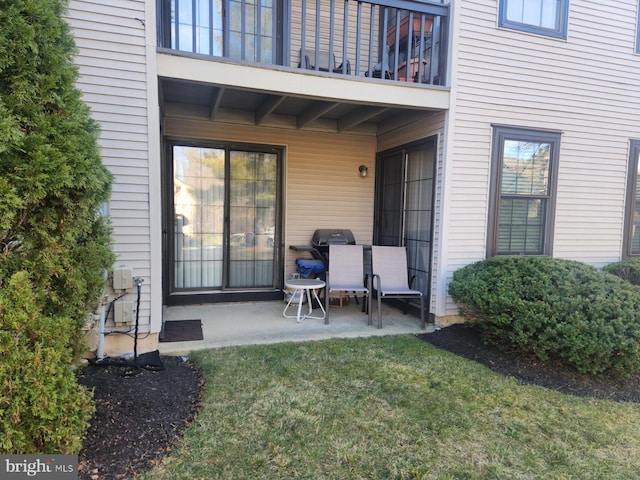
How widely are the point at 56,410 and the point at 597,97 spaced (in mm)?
6397

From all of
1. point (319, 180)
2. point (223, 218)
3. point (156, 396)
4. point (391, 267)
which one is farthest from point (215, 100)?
point (156, 396)

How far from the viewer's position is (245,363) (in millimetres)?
3350

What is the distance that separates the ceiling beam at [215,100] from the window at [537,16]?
334 centimetres

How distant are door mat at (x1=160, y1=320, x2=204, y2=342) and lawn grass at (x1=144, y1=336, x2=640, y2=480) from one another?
0.55m

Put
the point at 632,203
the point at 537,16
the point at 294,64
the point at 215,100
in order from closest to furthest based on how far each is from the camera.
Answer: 1. the point at 215,100
2. the point at 537,16
3. the point at 632,203
4. the point at 294,64

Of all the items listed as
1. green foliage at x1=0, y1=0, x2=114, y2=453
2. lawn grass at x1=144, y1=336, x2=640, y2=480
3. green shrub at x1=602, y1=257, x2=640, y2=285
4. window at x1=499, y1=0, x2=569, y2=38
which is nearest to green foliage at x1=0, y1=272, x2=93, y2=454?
green foliage at x1=0, y1=0, x2=114, y2=453

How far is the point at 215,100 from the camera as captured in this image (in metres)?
4.48

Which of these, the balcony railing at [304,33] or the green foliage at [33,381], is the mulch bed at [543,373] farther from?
the green foliage at [33,381]

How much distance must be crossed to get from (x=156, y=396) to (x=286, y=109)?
12.9 feet

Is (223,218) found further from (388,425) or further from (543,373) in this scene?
(543,373)

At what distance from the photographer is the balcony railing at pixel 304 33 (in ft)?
12.8

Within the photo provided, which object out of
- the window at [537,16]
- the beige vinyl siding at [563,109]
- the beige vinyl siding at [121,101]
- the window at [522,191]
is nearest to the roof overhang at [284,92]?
the beige vinyl siding at [121,101]

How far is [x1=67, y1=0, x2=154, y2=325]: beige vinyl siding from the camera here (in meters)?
3.24
